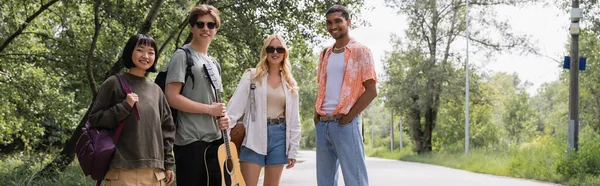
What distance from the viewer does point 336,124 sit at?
4.37 m

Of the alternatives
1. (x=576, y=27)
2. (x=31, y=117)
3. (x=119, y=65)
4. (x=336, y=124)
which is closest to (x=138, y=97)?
(x=336, y=124)

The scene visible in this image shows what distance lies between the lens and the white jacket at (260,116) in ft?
15.9

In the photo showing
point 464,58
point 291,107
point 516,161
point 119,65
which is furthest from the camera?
point 464,58

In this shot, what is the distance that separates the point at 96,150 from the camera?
354 cm

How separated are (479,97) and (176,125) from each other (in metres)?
31.3

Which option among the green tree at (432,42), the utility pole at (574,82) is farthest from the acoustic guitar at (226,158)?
the green tree at (432,42)

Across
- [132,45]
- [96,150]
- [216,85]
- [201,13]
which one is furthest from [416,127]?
[96,150]

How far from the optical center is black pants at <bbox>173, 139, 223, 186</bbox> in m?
4.19

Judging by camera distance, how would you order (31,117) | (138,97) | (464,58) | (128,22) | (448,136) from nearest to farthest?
(138,97), (128,22), (31,117), (464,58), (448,136)

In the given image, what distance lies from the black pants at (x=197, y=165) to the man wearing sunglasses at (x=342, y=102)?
2.40ft

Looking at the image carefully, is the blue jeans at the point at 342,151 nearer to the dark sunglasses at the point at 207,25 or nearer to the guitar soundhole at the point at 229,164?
the guitar soundhole at the point at 229,164

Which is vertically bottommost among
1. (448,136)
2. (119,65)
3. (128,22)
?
(448,136)

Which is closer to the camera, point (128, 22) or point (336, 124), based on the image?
point (336, 124)

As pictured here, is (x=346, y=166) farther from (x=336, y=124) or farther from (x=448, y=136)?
(x=448, y=136)
